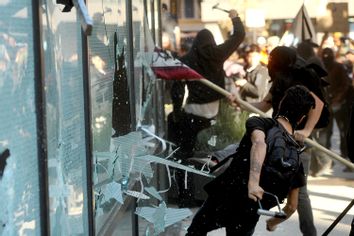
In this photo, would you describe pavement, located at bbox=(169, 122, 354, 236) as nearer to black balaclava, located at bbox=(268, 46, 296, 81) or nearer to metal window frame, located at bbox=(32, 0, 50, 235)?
black balaclava, located at bbox=(268, 46, 296, 81)

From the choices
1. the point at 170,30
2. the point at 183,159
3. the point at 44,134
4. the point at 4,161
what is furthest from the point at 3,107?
the point at 170,30

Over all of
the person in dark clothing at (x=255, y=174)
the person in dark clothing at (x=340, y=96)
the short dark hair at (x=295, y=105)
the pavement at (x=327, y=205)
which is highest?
the short dark hair at (x=295, y=105)

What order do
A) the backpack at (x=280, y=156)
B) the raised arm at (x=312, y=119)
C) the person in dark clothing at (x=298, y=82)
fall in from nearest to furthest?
the backpack at (x=280, y=156), the raised arm at (x=312, y=119), the person in dark clothing at (x=298, y=82)

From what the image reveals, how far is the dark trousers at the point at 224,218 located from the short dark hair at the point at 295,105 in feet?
1.93

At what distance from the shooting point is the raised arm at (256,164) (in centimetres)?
454

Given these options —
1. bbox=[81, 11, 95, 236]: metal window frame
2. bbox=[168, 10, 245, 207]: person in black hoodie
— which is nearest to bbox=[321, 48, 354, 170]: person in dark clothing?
bbox=[168, 10, 245, 207]: person in black hoodie

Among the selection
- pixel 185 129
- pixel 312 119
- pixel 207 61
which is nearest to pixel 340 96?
pixel 185 129

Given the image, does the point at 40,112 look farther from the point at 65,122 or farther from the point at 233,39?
the point at 233,39

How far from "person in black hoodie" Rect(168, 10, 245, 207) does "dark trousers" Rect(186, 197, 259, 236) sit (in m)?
2.58

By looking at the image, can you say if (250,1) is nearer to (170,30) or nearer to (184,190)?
(170,30)

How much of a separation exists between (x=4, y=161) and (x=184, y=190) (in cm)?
383

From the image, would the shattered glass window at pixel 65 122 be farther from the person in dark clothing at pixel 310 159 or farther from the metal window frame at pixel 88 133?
the person in dark clothing at pixel 310 159

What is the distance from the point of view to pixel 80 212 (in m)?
3.80

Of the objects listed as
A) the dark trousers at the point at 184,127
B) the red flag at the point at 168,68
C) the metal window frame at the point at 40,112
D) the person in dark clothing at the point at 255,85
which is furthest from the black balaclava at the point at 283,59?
the person in dark clothing at the point at 255,85
